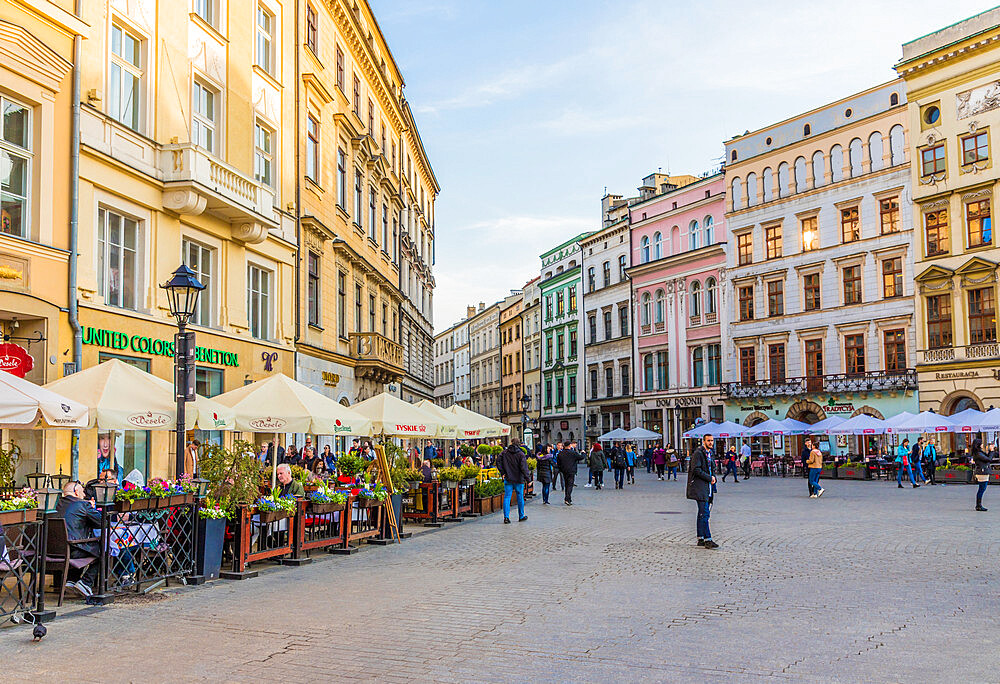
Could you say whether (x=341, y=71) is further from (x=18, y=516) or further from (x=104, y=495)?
(x=18, y=516)

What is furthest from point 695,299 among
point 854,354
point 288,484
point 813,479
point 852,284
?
point 288,484

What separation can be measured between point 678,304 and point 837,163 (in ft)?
43.3

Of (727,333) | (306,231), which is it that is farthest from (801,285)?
(306,231)

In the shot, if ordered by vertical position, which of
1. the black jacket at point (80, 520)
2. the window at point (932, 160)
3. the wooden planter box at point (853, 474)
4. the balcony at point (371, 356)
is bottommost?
the wooden planter box at point (853, 474)

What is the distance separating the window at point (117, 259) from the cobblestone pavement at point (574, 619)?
7803 millimetres

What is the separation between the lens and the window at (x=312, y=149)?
27.5m

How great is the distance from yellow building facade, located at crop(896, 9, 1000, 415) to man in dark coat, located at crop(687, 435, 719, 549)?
1210 inches

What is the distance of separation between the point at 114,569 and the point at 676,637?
20.2 ft

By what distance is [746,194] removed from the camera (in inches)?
2078

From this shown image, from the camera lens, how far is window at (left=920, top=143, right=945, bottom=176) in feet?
140

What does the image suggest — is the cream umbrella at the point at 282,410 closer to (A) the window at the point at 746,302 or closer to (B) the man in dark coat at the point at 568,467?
(B) the man in dark coat at the point at 568,467

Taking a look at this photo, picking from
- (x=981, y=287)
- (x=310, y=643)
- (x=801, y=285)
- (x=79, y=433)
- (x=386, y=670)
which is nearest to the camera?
(x=386, y=670)

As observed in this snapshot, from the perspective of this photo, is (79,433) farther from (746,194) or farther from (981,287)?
(746,194)

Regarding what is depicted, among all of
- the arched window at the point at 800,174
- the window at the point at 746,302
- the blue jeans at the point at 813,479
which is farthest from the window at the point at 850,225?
the blue jeans at the point at 813,479
